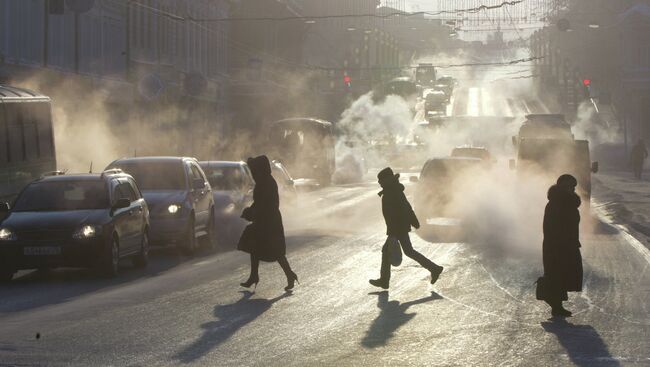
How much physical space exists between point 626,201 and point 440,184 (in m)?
13.1

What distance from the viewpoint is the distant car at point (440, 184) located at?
30547 millimetres

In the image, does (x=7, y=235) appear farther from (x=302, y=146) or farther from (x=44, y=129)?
(x=302, y=146)

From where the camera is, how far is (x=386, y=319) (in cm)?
1441

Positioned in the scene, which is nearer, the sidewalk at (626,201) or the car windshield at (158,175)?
the car windshield at (158,175)

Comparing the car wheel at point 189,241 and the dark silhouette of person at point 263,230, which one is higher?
the dark silhouette of person at point 263,230

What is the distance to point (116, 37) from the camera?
53844 millimetres

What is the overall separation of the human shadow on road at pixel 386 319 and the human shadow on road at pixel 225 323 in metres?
1.26

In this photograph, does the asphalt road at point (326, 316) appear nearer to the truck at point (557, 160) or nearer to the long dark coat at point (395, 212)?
the long dark coat at point (395, 212)

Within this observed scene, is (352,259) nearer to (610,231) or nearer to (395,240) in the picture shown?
(395,240)

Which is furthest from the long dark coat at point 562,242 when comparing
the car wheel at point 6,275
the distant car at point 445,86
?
the distant car at point 445,86

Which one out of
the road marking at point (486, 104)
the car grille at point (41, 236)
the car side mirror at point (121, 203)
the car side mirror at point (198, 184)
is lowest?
the road marking at point (486, 104)

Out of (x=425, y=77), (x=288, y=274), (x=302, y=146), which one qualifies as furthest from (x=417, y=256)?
(x=425, y=77)

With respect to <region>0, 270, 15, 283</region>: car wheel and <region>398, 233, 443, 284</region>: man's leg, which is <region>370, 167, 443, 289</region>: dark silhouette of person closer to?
<region>398, 233, 443, 284</region>: man's leg

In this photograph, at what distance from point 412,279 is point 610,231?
41.8 feet
